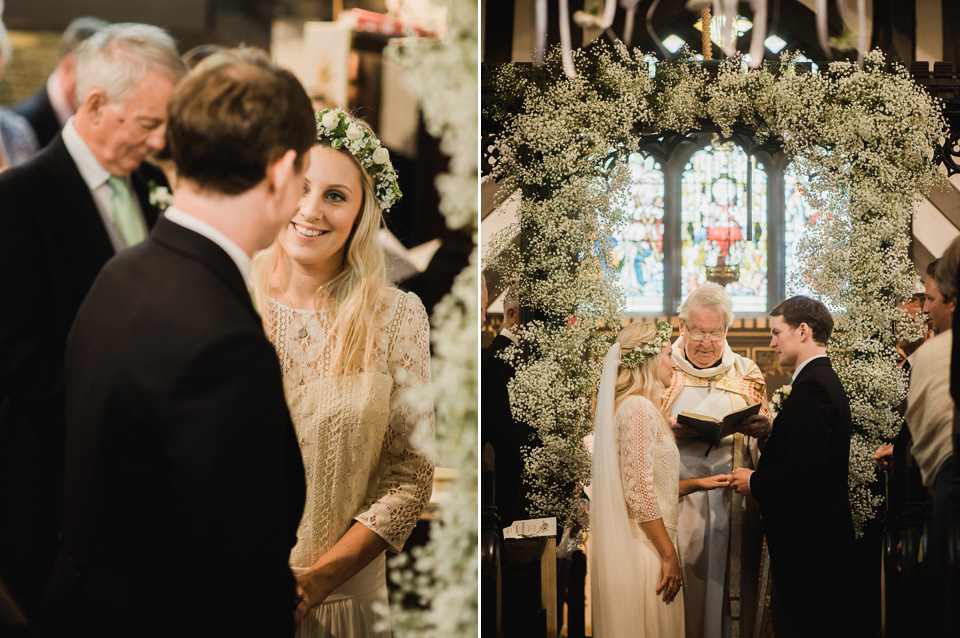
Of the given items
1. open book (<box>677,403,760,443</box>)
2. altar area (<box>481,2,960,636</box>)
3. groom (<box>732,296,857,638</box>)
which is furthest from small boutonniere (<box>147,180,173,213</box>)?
groom (<box>732,296,857,638</box>)

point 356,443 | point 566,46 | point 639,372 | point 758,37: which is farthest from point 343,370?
point 758,37

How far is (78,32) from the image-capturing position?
203 cm

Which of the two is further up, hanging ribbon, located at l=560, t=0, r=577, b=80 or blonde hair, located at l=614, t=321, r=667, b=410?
hanging ribbon, located at l=560, t=0, r=577, b=80

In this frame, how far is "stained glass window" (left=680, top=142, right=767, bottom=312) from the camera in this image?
323cm

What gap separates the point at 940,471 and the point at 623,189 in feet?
5.15

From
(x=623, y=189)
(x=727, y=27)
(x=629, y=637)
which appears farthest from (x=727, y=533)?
(x=727, y=27)

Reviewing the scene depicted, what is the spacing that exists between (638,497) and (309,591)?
1.51m

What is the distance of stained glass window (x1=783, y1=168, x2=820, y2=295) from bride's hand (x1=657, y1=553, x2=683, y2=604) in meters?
1.23

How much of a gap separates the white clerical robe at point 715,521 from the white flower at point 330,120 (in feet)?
5.54

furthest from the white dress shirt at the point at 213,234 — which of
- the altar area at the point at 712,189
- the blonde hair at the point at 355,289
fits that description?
the altar area at the point at 712,189

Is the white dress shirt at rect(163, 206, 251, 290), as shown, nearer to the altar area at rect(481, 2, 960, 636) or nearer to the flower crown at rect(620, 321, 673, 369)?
the altar area at rect(481, 2, 960, 636)

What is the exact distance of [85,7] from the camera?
2.05m

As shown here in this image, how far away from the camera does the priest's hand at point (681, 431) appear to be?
3.19 m

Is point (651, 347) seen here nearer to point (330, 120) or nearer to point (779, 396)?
point (779, 396)
